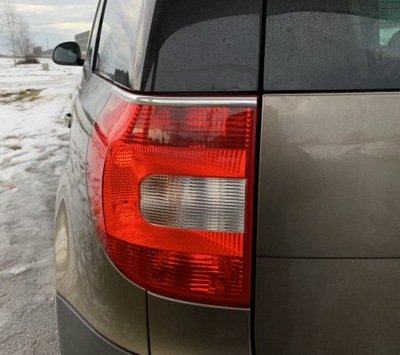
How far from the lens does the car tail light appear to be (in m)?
1.01

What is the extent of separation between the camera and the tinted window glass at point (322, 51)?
1.01 meters

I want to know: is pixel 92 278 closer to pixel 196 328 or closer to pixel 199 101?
pixel 196 328

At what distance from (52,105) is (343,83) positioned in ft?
38.0

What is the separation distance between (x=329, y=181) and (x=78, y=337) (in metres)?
0.85

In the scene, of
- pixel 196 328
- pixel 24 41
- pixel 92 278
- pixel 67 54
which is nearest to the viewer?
pixel 196 328

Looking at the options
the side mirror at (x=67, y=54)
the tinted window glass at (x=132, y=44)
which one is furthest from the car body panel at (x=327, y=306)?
the side mirror at (x=67, y=54)

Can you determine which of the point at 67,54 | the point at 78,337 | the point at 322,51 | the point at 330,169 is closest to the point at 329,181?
the point at 330,169

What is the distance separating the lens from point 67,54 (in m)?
3.31

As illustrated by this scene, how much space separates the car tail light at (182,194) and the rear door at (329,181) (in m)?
0.06

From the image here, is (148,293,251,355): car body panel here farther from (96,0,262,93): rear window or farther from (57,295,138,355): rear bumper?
(96,0,262,93): rear window

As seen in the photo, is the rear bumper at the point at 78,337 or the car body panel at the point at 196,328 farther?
the rear bumper at the point at 78,337

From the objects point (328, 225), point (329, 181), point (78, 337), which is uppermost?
point (329, 181)

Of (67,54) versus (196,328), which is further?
(67,54)

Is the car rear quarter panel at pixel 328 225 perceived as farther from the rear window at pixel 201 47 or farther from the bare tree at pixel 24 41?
the bare tree at pixel 24 41
